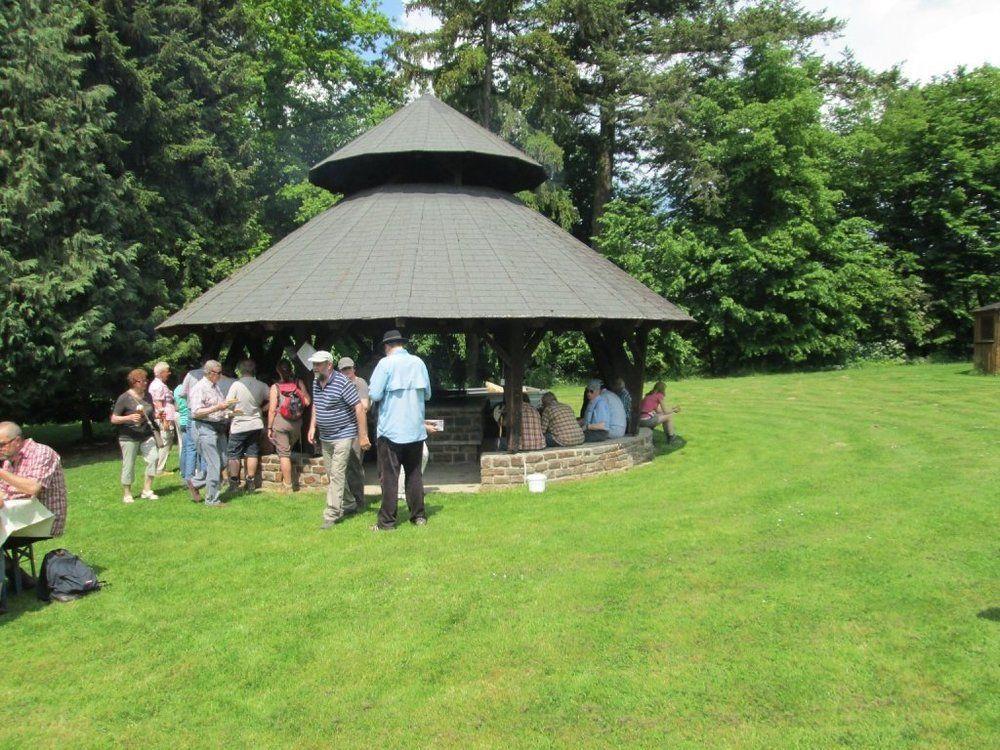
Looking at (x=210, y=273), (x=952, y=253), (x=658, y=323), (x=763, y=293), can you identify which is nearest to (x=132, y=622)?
(x=658, y=323)

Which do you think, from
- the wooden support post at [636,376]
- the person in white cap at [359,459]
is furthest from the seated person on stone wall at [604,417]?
the person in white cap at [359,459]

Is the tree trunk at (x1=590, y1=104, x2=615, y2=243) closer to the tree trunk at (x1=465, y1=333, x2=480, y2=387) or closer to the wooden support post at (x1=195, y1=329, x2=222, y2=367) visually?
the tree trunk at (x1=465, y1=333, x2=480, y2=387)

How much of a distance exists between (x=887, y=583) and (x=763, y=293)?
2308 cm

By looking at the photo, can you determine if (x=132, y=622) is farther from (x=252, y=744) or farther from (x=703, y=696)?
(x=703, y=696)

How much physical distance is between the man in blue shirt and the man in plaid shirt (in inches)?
108

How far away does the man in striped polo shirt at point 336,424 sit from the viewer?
753cm

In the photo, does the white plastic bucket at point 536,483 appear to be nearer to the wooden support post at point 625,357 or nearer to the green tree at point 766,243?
the wooden support post at point 625,357

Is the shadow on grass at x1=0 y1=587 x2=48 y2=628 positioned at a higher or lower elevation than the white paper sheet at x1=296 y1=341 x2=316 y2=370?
lower

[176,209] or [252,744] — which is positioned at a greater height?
[176,209]

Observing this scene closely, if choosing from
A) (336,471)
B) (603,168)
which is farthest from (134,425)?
(603,168)

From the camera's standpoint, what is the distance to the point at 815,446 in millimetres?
11734

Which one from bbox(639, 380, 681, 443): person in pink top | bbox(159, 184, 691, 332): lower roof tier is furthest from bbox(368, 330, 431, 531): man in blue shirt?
bbox(639, 380, 681, 443): person in pink top

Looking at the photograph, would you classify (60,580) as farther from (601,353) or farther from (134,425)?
(601,353)

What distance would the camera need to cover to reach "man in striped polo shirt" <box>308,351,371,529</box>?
753 cm
